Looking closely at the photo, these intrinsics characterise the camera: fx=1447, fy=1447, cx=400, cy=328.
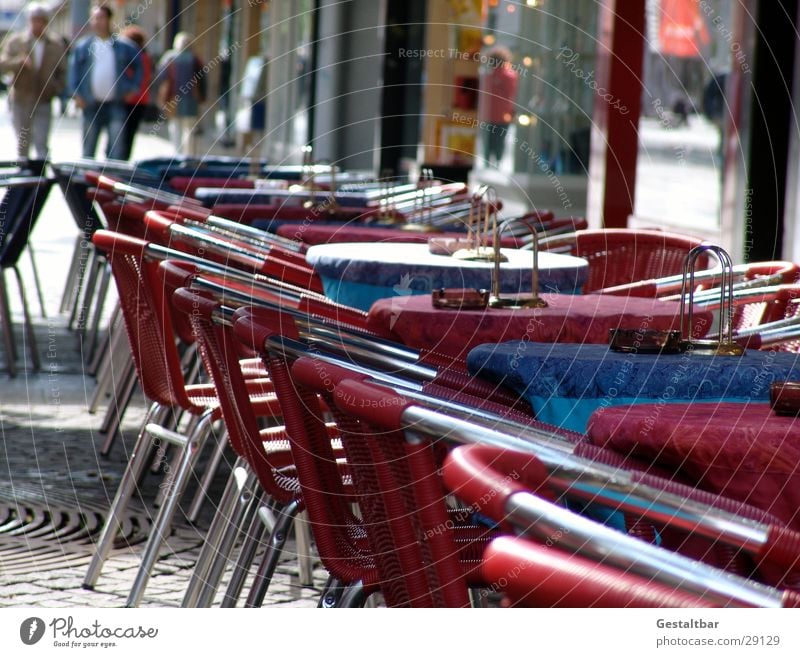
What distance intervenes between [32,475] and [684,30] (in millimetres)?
5290

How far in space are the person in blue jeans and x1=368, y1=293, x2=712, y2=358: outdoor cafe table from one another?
438 inches

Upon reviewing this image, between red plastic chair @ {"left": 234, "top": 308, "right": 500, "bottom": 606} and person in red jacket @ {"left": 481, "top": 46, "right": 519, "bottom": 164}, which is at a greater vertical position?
person in red jacket @ {"left": 481, "top": 46, "right": 519, "bottom": 164}

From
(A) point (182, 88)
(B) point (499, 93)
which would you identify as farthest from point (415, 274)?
(A) point (182, 88)

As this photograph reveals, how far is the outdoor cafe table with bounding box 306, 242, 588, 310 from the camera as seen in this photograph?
4.38 metres

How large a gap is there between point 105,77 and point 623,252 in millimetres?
10331

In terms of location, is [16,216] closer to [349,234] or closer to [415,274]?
[349,234]

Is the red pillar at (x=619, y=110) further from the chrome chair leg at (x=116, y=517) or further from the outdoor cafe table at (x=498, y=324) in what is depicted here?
the outdoor cafe table at (x=498, y=324)

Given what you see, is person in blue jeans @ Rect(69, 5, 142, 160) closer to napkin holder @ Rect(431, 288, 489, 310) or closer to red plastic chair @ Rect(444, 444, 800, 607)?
napkin holder @ Rect(431, 288, 489, 310)

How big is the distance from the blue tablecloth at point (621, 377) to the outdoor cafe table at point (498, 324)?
531 millimetres

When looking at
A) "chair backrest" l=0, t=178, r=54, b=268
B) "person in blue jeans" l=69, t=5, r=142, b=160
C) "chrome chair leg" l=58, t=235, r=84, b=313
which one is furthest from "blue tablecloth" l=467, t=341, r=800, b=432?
"person in blue jeans" l=69, t=5, r=142, b=160

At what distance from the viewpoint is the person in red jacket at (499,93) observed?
12430 mm

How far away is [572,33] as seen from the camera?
12.1m

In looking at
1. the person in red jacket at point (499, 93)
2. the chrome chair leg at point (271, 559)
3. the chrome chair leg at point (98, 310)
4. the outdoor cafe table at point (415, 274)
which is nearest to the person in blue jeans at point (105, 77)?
the person in red jacket at point (499, 93)
